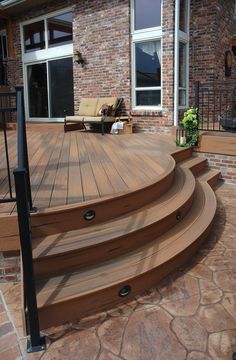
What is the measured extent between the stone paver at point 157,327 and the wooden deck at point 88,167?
2.72ft

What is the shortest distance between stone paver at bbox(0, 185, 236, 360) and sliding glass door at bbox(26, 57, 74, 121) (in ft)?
23.7

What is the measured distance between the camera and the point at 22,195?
66.7 inches

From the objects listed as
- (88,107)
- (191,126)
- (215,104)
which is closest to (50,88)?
(88,107)

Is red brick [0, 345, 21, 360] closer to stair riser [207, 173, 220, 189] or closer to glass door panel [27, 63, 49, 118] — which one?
stair riser [207, 173, 220, 189]

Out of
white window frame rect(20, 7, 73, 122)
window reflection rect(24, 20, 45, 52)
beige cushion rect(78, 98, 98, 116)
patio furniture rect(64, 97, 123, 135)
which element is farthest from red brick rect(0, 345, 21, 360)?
window reflection rect(24, 20, 45, 52)

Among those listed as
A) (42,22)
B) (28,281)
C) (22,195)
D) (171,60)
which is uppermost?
(42,22)

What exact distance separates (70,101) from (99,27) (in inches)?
84.1

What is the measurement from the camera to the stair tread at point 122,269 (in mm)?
2021

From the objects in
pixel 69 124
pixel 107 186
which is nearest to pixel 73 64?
pixel 69 124

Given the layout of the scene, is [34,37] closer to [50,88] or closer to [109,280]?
[50,88]

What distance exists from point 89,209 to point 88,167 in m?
1.27

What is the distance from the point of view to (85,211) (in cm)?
246

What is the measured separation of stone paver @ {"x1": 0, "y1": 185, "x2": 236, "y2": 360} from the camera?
1.76 meters

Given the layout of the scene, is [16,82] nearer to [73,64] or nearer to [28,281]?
[73,64]
